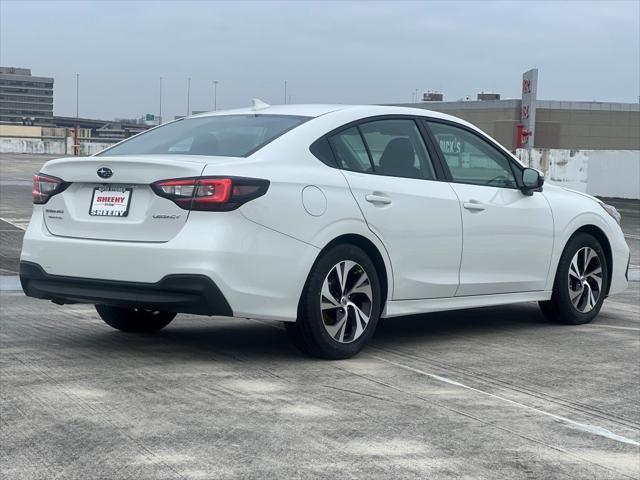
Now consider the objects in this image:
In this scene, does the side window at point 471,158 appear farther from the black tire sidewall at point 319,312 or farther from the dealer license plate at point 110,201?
the dealer license plate at point 110,201

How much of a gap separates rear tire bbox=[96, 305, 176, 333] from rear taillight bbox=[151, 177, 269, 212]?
161 cm

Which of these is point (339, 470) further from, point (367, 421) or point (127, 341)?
point (127, 341)

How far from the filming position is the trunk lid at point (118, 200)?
20.5 ft

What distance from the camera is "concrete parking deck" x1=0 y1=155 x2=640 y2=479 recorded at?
177 inches

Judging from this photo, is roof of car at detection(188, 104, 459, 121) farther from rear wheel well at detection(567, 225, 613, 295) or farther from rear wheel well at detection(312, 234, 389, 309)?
rear wheel well at detection(567, 225, 613, 295)

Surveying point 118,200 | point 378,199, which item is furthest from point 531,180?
point 118,200

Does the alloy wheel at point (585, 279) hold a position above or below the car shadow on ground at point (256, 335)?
above

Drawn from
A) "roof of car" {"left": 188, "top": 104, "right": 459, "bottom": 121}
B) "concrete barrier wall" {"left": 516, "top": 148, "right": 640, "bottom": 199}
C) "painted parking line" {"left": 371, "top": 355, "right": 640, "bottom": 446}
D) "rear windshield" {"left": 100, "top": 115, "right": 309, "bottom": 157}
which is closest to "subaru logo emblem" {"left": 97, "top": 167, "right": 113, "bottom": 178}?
"rear windshield" {"left": 100, "top": 115, "right": 309, "bottom": 157}

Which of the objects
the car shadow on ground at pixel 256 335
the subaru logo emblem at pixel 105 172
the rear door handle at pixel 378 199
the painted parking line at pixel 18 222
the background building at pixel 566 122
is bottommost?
the painted parking line at pixel 18 222

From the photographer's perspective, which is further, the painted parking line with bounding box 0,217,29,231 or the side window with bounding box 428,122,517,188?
the painted parking line with bounding box 0,217,29,231

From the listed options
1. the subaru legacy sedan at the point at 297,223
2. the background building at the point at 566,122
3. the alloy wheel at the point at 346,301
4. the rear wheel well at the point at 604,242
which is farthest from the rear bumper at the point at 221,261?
the background building at the point at 566,122

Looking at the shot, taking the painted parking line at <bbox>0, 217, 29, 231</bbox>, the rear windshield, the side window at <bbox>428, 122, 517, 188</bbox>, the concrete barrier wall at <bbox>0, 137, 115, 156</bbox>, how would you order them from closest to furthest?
the rear windshield, the side window at <bbox>428, 122, 517, 188</bbox>, the painted parking line at <bbox>0, 217, 29, 231</bbox>, the concrete barrier wall at <bbox>0, 137, 115, 156</bbox>

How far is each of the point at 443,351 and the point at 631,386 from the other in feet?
4.62

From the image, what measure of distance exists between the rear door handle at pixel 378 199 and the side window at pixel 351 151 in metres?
0.20
